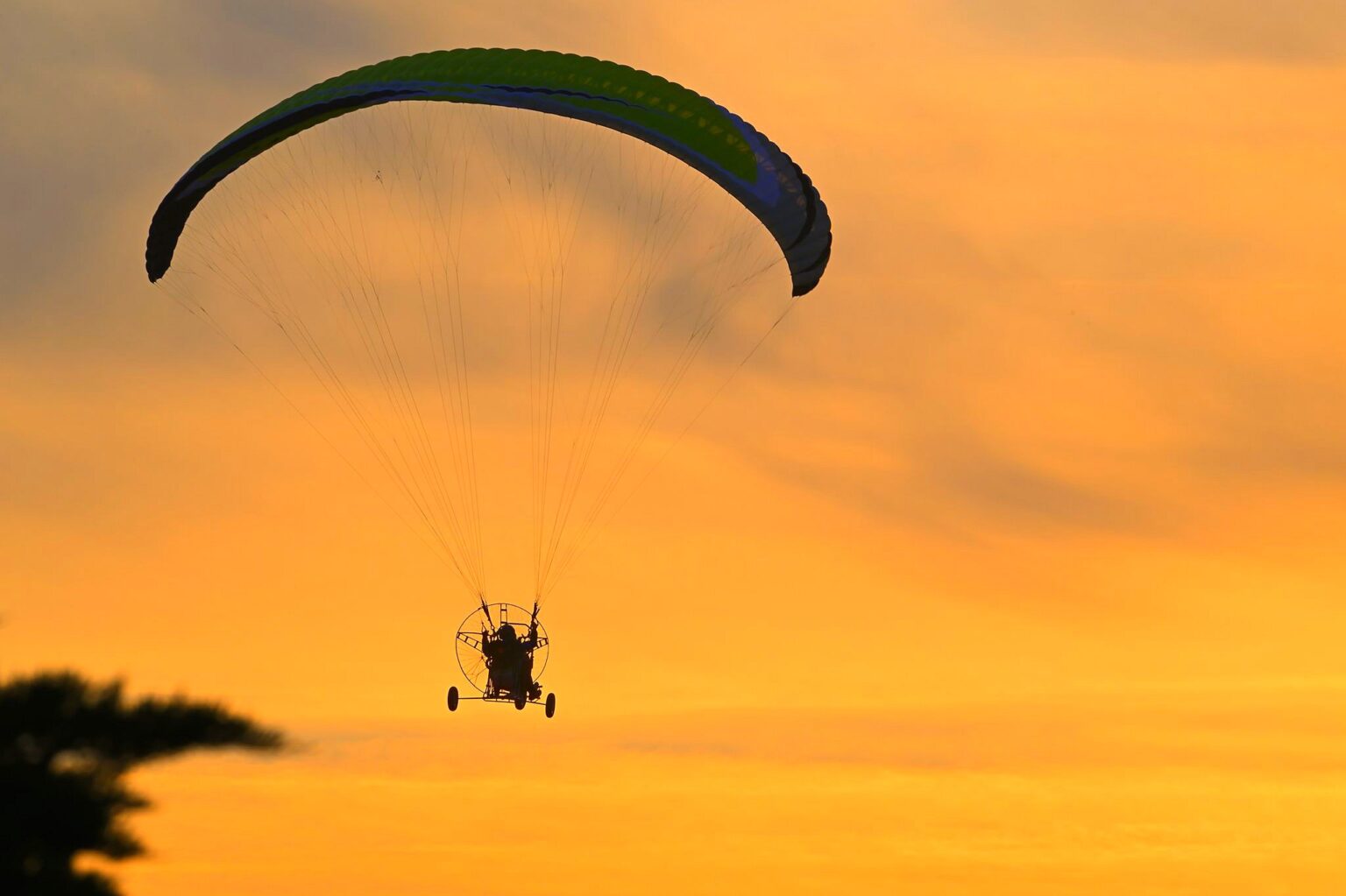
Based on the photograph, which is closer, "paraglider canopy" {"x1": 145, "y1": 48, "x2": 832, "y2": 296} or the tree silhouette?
the tree silhouette

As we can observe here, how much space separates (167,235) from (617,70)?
10609 millimetres

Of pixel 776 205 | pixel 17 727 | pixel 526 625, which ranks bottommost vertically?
pixel 17 727

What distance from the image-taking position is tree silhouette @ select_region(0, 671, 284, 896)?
1002 cm

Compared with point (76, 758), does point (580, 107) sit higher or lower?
higher

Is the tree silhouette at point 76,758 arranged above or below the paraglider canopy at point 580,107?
below

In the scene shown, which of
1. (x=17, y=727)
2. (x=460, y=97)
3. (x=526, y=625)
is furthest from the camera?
(x=526, y=625)

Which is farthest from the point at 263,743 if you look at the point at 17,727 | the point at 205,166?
the point at 205,166

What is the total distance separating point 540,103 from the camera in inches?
1481

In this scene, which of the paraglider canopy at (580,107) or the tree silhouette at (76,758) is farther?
the paraglider canopy at (580,107)

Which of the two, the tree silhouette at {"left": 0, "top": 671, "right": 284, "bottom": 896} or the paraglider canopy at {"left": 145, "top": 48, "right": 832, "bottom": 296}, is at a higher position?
the paraglider canopy at {"left": 145, "top": 48, "right": 832, "bottom": 296}

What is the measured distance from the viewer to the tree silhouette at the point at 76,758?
1002cm

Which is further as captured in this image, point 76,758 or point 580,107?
point 580,107

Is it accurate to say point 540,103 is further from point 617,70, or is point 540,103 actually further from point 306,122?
point 306,122

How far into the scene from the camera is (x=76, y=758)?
402 inches
